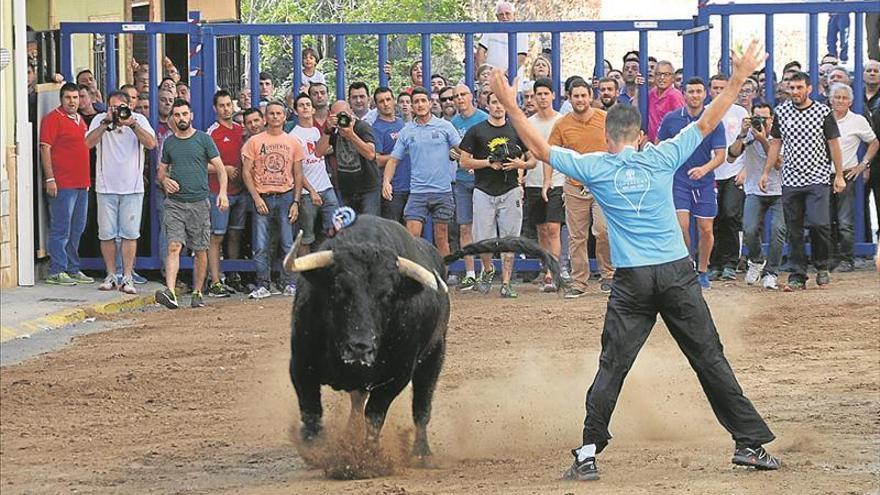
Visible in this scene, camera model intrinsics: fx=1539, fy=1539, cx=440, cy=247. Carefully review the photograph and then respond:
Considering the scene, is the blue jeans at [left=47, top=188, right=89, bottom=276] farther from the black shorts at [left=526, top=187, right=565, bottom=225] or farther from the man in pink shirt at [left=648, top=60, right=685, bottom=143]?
the man in pink shirt at [left=648, top=60, right=685, bottom=143]

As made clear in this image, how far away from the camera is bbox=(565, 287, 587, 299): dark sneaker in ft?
51.1

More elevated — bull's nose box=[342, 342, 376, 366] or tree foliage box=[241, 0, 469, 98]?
tree foliage box=[241, 0, 469, 98]

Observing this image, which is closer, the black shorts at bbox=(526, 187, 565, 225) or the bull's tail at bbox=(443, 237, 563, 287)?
the bull's tail at bbox=(443, 237, 563, 287)

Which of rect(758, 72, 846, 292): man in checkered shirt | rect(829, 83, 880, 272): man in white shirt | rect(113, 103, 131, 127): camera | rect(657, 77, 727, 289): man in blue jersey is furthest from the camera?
rect(829, 83, 880, 272): man in white shirt

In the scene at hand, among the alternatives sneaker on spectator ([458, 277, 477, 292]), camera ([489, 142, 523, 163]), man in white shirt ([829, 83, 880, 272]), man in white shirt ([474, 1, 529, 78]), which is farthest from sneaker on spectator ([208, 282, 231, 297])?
man in white shirt ([829, 83, 880, 272])

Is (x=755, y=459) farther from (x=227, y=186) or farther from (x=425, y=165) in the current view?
(x=227, y=186)

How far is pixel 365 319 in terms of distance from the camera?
7.70 m

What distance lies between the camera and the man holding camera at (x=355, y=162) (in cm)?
1584

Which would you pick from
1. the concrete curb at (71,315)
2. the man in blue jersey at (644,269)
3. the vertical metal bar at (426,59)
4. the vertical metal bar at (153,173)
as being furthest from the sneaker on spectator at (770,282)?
the man in blue jersey at (644,269)

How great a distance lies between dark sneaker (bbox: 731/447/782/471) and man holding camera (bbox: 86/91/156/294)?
29.4 feet

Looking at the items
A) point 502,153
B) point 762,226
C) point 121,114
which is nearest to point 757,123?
point 762,226

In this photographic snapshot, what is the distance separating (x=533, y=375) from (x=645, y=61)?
5.98 metres

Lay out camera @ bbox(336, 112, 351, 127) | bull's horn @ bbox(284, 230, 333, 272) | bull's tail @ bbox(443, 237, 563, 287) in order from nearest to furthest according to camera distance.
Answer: bull's horn @ bbox(284, 230, 333, 272)
bull's tail @ bbox(443, 237, 563, 287)
camera @ bbox(336, 112, 351, 127)

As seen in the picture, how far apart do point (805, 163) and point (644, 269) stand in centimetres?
781
